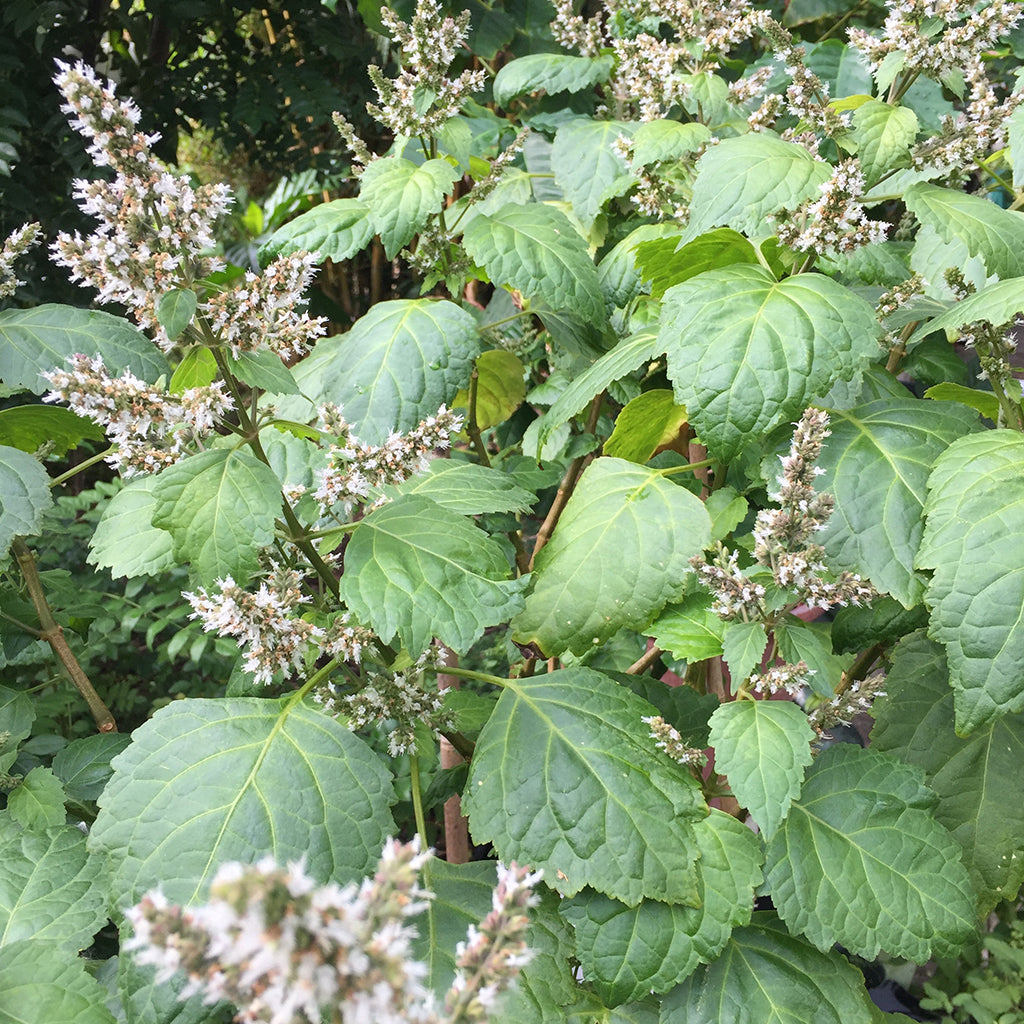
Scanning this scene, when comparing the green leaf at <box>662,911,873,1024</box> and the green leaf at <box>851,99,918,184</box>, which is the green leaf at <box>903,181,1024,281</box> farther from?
the green leaf at <box>662,911,873,1024</box>

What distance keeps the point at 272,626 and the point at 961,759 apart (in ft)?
3.05

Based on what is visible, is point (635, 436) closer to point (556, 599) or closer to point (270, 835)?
point (556, 599)

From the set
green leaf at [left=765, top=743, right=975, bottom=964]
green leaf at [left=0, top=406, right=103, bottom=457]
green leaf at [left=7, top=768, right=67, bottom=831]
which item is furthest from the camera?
green leaf at [left=0, top=406, right=103, bottom=457]

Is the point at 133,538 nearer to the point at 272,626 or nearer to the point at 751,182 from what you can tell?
the point at 272,626

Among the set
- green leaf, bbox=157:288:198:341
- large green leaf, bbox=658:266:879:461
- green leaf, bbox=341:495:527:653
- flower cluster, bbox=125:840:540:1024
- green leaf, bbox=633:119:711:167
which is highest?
green leaf, bbox=157:288:198:341

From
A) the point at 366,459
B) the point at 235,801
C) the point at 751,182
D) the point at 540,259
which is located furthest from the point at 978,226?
the point at 235,801

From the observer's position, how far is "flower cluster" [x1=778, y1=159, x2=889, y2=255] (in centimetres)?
104

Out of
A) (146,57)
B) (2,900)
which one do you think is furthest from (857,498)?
(146,57)

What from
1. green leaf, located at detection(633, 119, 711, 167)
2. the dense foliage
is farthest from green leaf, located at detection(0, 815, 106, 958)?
green leaf, located at detection(633, 119, 711, 167)

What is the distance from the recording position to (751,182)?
106 cm

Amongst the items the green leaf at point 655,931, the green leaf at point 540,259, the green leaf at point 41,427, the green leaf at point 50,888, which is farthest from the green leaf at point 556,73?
the green leaf at point 50,888

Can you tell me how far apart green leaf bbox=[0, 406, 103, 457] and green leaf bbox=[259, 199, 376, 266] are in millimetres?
382

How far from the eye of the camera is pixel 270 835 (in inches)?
35.5

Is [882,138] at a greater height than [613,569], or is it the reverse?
[882,138]
